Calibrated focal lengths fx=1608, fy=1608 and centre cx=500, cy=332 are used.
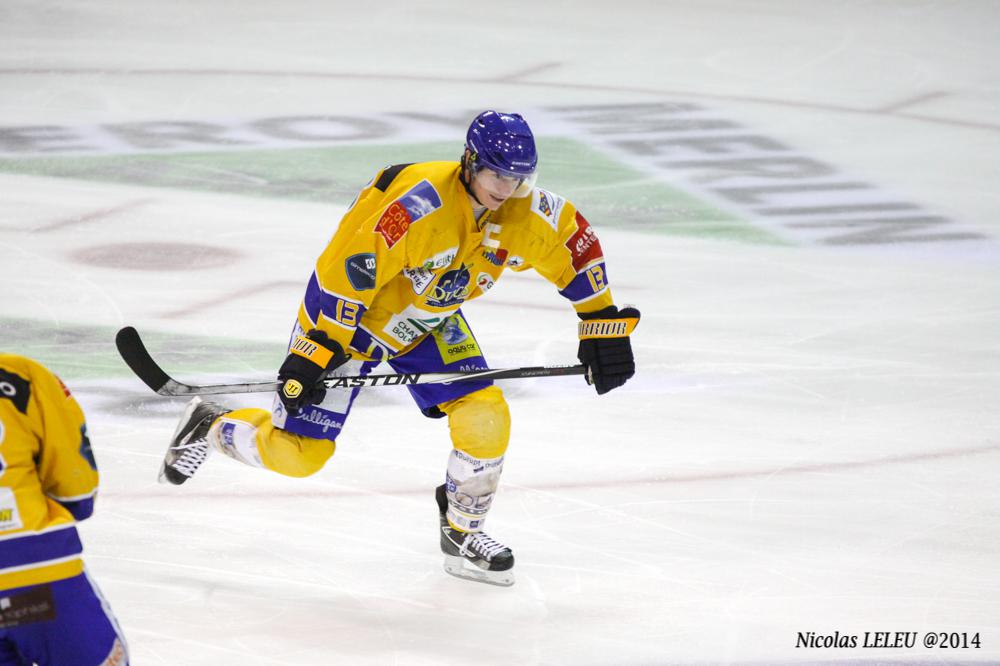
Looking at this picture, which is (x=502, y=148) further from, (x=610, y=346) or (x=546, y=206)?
(x=610, y=346)

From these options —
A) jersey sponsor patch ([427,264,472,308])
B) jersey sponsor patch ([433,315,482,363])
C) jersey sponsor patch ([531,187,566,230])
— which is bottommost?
jersey sponsor patch ([433,315,482,363])

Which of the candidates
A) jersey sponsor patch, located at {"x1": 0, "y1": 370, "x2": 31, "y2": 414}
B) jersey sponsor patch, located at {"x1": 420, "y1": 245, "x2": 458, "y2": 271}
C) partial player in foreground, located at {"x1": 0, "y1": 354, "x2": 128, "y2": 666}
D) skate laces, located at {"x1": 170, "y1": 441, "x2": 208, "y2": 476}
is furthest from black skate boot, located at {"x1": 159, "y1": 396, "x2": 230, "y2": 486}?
jersey sponsor patch, located at {"x1": 0, "y1": 370, "x2": 31, "y2": 414}

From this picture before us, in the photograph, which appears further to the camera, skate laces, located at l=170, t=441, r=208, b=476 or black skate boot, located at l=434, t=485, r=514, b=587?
skate laces, located at l=170, t=441, r=208, b=476

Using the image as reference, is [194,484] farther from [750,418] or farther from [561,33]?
[561,33]

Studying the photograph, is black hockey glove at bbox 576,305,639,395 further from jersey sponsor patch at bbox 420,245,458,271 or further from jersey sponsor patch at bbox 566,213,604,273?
jersey sponsor patch at bbox 420,245,458,271

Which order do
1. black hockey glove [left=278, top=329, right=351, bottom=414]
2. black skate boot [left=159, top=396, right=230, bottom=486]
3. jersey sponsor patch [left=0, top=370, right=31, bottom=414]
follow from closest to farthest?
jersey sponsor patch [left=0, top=370, right=31, bottom=414], black hockey glove [left=278, top=329, right=351, bottom=414], black skate boot [left=159, top=396, right=230, bottom=486]

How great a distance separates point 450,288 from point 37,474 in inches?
60.7

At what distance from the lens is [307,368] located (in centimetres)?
369

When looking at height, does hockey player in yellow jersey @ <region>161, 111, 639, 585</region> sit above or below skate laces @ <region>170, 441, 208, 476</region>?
above

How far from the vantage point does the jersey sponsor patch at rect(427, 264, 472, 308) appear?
12.7 ft

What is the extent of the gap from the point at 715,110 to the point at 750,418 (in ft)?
14.7

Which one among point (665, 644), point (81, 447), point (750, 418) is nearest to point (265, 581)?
point (665, 644)

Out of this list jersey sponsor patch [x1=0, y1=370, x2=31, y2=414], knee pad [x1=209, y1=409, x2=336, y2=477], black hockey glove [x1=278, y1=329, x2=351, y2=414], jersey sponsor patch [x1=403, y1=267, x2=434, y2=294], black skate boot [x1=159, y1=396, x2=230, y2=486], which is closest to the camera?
jersey sponsor patch [x1=0, y1=370, x2=31, y2=414]

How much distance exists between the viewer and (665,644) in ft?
12.1
